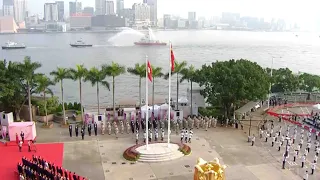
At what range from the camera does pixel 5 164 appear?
21.3m

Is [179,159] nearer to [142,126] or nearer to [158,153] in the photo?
[158,153]

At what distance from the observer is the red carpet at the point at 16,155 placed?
66.7 ft

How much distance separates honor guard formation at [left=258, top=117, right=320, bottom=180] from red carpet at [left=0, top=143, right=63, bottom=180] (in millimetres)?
13542

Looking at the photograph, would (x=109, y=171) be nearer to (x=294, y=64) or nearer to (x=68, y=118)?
(x=68, y=118)

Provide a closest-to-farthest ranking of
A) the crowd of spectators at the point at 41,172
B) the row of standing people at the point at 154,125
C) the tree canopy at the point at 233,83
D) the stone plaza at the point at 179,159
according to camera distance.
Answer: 1. the crowd of spectators at the point at 41,172
2. the stone plaza at the point at 179,159
3. the row of standing people at the point at 154,125
4. the tree canopy at the point at 233,83

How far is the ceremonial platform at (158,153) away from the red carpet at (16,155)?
5.15 meters

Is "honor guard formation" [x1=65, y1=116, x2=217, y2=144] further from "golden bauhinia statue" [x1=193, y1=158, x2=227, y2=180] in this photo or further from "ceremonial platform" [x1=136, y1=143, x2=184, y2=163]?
"golden bauhinia statue" [x1=193, y1=158, x2=227, y2=180]

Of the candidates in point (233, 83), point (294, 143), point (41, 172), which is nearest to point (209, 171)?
point (41, 172)

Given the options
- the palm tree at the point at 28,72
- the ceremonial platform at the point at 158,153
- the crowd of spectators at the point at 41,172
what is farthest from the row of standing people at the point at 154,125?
the crowd of spectators at the point at 41,172

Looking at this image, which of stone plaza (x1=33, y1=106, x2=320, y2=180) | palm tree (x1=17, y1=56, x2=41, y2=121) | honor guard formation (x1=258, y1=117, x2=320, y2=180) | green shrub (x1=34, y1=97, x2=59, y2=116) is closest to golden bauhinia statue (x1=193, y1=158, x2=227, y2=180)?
stone plaza (x1=33, y1=106, x2=320, y2=180)

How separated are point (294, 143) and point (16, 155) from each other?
62.9 ft

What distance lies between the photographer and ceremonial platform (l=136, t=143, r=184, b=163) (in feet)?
72.5

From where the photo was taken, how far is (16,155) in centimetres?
2295

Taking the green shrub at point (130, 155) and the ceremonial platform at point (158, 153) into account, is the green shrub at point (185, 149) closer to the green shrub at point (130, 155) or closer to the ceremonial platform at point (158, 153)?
the ceremonial platform at point (158, 153)
